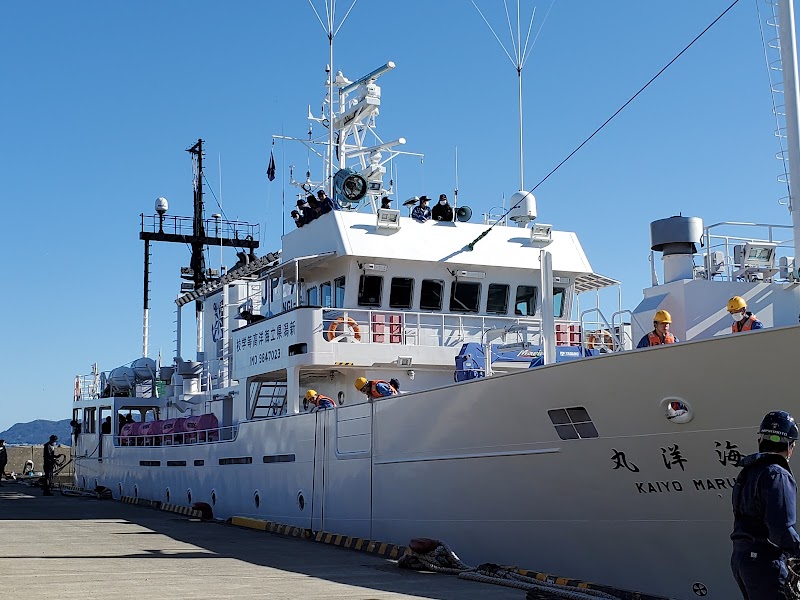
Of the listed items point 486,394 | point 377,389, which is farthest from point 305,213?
point 486,394

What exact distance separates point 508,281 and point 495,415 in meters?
6.39

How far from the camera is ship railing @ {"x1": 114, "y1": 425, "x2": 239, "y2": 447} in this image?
18.7 m

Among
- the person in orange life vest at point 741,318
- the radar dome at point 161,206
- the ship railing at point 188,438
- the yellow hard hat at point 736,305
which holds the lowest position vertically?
the ship railing at point 188,438

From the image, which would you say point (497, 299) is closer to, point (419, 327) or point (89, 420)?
point (419, 327)

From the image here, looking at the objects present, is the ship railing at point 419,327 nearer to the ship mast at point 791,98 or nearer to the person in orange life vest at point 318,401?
the person in orange life vest at point 318,401

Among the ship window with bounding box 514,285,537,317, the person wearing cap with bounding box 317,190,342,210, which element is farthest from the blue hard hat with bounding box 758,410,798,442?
the person wearing cap with bounding box 317,190,342,210

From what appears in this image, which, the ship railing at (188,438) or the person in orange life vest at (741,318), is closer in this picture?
the person in orange life vest at (741,318)

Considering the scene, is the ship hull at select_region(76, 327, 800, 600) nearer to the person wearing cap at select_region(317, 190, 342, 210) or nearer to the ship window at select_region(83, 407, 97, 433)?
the person wearing cap at select_region(317, 190, 342, 210)

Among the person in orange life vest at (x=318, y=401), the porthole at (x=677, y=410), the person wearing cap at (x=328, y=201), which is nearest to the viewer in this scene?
the porthole at (x=677, y=410)

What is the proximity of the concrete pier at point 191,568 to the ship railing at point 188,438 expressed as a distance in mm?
2215

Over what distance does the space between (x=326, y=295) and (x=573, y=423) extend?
780 cm

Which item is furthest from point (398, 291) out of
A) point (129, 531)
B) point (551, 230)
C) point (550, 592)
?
point (550, 592)

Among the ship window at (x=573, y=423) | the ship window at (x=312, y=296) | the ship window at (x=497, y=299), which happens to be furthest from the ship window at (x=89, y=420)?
the ship window at (x=573, y=423)

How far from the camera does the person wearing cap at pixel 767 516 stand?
16.4ft
